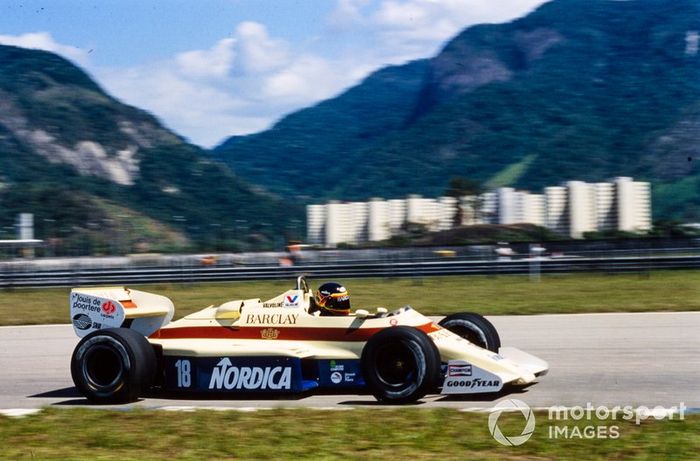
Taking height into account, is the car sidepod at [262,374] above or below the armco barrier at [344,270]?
below

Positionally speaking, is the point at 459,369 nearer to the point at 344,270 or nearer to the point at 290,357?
the point at 290,357

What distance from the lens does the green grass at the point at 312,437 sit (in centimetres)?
617

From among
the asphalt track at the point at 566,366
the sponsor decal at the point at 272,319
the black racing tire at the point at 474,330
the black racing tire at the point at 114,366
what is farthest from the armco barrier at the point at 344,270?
the black racing tire at the point at 114,366

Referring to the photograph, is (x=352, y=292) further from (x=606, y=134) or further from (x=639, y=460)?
(x=606, y=134)

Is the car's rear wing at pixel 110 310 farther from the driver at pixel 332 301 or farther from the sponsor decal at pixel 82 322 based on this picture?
the driver at pixel 332 301

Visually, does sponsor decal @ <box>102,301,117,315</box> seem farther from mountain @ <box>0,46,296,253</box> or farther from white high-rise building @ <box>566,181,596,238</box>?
white high-rise building @ <box>566,181,596,238</box>

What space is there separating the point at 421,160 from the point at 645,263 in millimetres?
77787

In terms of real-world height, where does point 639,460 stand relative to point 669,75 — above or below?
below

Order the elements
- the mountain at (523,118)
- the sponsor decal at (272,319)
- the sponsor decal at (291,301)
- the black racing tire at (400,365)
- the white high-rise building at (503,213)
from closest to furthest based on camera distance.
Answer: the black racing tire at (400,365)
the sponsor decal at (272,319)
the sponsor decal at (291,301)
the white high-rise building at (503,213)
the mountain at (523,118)

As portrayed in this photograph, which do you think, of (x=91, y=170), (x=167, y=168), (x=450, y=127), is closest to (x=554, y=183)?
(x=450, y=127)

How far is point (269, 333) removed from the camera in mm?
9016

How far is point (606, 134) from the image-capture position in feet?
361

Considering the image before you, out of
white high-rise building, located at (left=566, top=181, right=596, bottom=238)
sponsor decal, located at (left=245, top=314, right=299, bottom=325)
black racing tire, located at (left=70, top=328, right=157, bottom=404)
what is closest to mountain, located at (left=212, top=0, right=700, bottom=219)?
white high-rise building, located at (left=566, top=181, right=596, bottom=238)

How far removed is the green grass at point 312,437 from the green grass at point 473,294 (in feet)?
33.0
